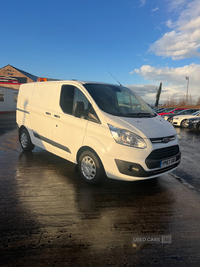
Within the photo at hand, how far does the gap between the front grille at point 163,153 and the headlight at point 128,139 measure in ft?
0.72

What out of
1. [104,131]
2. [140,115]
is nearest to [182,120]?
[140,115]

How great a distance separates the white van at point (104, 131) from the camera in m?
3.60

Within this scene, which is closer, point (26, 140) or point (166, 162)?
point (166, 162)

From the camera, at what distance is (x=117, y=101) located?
14.8 ft

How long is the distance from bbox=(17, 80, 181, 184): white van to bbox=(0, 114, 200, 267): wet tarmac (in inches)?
17.8

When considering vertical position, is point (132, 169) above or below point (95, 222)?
above

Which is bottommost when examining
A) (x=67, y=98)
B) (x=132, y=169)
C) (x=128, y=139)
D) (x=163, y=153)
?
(x=132, y=169)

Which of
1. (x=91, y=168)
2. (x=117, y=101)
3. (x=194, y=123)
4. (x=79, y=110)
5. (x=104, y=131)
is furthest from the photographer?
(x=194, y=123)

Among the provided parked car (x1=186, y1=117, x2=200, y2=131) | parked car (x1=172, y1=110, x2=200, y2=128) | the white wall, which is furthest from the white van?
the white wall

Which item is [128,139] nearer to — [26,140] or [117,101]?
[117,101]

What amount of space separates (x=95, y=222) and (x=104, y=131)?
1533 mm

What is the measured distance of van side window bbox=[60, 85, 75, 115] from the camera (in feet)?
15.0

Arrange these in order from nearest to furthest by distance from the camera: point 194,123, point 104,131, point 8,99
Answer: point 104,131, point 194,123, point 8,99

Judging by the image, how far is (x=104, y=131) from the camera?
12.3 ft
